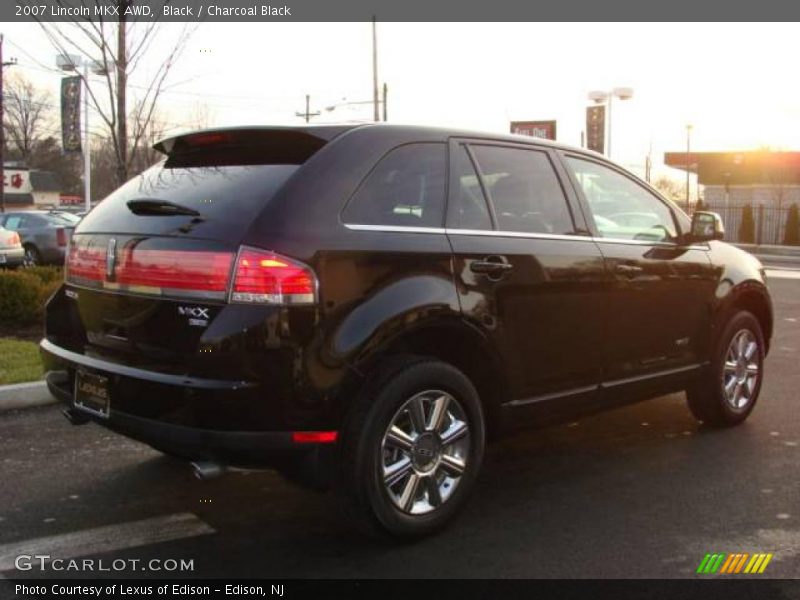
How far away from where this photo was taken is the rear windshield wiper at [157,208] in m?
3.34

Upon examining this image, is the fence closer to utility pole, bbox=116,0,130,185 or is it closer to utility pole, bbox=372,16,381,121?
utility pole, bbox=372,16,381,121

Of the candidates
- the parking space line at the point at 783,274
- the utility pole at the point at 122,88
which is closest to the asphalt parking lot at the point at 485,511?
the utility pole at the point at 122,88

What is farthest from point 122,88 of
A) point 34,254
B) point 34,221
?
point 34,221

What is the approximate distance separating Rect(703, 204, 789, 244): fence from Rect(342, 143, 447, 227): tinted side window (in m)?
29.8

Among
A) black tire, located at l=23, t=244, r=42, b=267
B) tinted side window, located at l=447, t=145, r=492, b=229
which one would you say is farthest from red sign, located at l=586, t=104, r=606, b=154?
tinted side window, located at l=447, t=145, r=492, b=229

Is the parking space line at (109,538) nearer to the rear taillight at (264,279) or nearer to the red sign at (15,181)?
the rear taillight at (264,279)

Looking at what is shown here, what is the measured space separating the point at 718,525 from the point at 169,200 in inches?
114

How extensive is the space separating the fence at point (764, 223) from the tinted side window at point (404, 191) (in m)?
29.8

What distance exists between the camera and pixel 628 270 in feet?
14.6

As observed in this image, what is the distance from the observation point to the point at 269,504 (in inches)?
157

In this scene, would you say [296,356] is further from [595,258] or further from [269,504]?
[595,258]

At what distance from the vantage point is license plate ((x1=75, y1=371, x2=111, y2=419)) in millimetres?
3406

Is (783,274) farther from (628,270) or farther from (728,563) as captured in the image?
(728,563)

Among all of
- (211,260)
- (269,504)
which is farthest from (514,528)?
(211,260)
